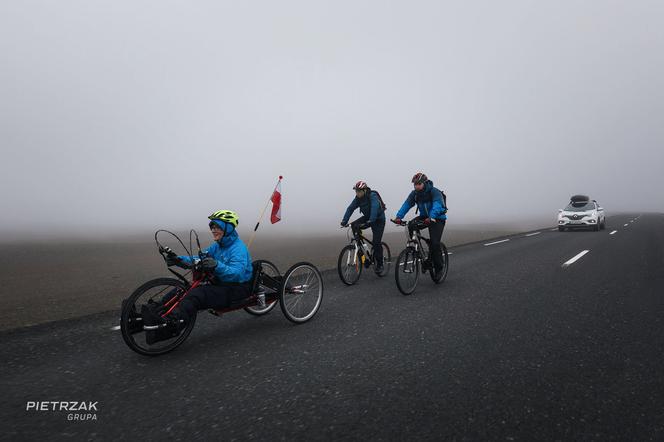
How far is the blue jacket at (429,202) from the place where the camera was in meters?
6.20

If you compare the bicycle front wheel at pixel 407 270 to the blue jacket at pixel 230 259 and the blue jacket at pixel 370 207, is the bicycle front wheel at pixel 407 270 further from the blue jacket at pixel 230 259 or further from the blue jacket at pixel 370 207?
the blue jacket at pixel 230 259

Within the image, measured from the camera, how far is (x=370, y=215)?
723 centimetres

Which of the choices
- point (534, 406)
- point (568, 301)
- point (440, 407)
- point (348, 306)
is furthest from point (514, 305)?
point (440, 407)

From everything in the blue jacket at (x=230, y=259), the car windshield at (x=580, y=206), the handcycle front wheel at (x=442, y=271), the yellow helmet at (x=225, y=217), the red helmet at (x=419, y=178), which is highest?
the red helmet at (x=419, y=178)

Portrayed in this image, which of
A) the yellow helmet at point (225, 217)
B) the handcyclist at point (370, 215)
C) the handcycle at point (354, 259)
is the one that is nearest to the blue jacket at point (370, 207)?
the handcyclist at point (370, 215)

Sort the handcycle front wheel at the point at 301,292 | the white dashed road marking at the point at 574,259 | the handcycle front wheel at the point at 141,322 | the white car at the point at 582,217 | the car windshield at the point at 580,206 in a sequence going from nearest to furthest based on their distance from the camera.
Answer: the handcycle front wheel at the point at 141,322 < the handcycle front wheel at the point at 301,292 < the white dashed road marking at the point at 574,259 < the white car at the point at 582,217 < the car windshield at the point at 580,206

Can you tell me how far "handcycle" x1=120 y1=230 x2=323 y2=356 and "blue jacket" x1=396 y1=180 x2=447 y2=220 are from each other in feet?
8.85

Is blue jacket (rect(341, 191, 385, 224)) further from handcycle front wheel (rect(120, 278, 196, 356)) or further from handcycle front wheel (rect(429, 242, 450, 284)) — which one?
handcycle front wheel (rect(120, 278, 196, 356))

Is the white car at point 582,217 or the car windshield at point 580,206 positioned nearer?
the white car at point 582,217

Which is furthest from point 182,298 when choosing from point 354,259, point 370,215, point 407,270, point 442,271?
point 442,271

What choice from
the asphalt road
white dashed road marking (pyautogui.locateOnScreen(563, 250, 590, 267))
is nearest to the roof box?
white dashed road marking (pyautogui.locateOnScreen(563, 250, 590, 267))

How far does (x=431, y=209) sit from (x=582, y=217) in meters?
17.7

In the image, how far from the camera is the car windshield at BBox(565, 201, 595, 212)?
19641 millimetres

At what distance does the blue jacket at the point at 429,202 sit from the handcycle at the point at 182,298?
2699mm
